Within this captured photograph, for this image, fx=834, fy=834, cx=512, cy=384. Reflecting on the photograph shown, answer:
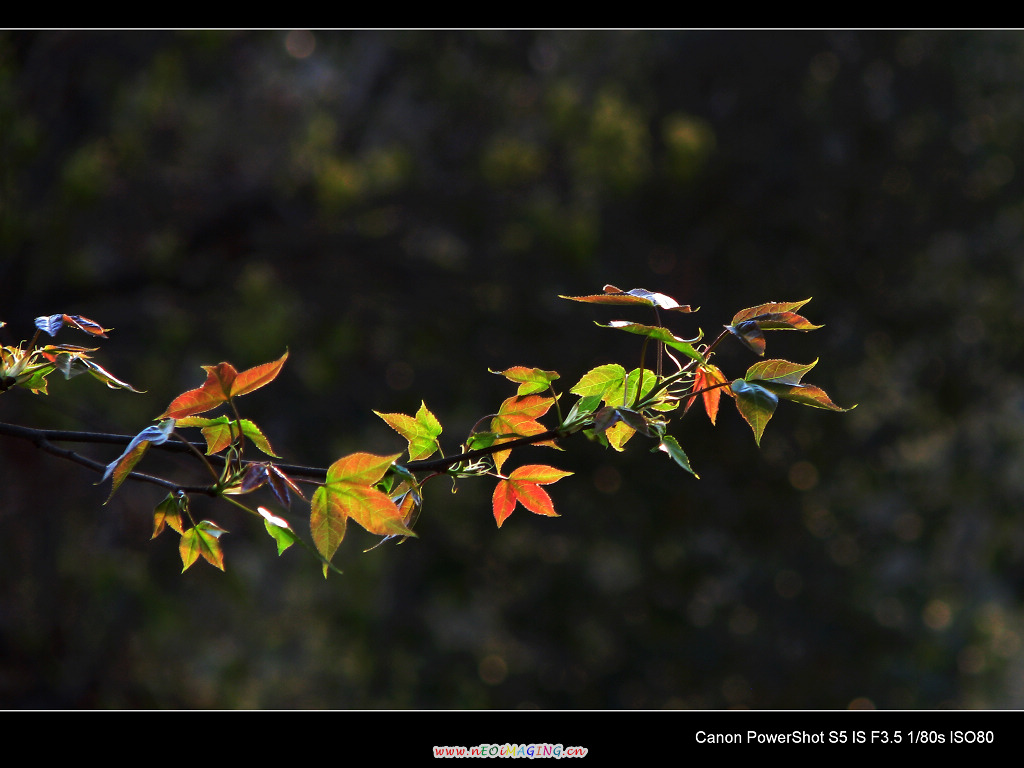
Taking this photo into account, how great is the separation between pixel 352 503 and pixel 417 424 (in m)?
0.11

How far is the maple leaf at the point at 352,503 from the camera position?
1.35ft

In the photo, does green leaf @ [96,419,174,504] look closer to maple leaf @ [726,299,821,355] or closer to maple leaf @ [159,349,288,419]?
maple leaf @ [159,349,288,419]

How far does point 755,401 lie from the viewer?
0.43 meters

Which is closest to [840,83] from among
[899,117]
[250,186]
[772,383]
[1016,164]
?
[899,117]

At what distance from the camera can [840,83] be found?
10.7 ft

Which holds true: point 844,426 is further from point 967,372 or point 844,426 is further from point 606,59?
point 606,59

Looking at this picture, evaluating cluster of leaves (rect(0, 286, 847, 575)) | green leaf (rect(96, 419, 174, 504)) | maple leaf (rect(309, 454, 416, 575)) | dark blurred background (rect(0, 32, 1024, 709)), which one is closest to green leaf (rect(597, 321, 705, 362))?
cluster of leaves (rect(0, 286, 847, 575))

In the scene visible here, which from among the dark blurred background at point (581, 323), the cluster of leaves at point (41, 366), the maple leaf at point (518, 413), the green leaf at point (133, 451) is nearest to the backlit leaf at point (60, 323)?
the cluster of leaves at point (41, 366)

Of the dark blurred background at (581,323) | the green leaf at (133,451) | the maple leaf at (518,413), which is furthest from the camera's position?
the dark blurred background at (581,323)

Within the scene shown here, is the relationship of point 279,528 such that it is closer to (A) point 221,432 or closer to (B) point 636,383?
(A) point 221,432

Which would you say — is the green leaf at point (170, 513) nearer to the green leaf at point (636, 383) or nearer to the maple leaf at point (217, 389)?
the maple leaf at point (217, 389)

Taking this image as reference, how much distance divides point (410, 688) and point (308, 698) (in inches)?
23.2

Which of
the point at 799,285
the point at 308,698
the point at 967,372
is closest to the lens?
the point at 799,285

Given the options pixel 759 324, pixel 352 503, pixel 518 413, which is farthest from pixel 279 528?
pixel 759 324
